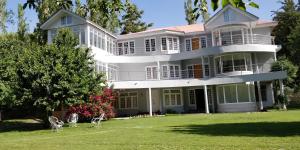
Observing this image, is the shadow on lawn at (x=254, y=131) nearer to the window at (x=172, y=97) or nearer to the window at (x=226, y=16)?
the window at (x=226, y=16)

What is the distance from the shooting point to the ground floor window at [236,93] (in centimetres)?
3666

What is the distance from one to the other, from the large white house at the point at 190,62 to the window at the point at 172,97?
11 centimetres

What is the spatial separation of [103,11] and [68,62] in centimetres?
1902

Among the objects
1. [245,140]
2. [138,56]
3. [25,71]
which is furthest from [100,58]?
[245,140]

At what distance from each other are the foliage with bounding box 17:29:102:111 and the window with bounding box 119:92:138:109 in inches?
632

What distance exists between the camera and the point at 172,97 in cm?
4181

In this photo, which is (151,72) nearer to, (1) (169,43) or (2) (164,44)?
(2) (164,44)

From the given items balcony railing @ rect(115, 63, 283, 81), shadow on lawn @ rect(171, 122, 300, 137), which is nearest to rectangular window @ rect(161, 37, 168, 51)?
balcony railing @ rect(115, 63, 283, 81)

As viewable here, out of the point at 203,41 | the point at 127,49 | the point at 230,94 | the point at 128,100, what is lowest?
the point at 128,100

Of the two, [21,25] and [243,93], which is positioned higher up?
[21,25]

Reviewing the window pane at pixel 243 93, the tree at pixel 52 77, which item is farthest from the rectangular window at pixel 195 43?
the tree at pixel 52 77

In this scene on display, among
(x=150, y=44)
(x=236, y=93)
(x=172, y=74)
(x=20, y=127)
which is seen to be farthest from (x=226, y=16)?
(x=20, y=127)

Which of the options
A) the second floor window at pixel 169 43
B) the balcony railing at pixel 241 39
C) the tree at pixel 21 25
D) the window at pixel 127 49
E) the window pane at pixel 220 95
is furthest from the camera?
the tree at pixel 21 25

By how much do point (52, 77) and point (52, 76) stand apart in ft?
0.39
